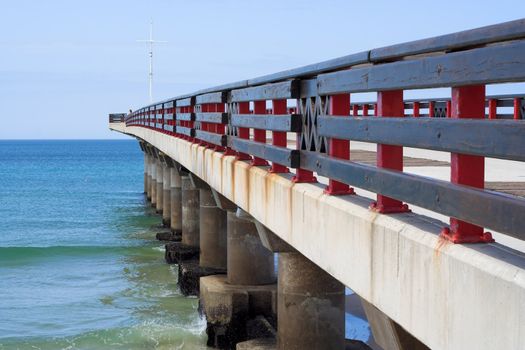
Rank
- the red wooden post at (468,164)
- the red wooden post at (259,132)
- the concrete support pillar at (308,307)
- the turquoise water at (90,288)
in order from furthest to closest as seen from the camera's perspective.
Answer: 1. the turquoise water at (90,288)
2. the red wooden post at (259,132)
3. the concrete support pillar at (308,307)
4. the red wooden post at (468,164)

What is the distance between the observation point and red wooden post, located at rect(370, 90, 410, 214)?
4891 mm

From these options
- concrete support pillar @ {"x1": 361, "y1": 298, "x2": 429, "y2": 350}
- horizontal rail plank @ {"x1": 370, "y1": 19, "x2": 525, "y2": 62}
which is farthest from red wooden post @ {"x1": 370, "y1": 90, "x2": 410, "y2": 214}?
concrete support pillar @ {"x1": 361, "y1": 298, "x2": 429, "y2": 350}

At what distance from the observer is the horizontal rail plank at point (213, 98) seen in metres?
10.6

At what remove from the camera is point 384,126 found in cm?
475

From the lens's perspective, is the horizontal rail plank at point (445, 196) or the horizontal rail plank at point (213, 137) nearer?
the horizontal rail plank at point (445, 196)

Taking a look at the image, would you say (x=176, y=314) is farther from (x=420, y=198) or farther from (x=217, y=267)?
(x=420, y=198)

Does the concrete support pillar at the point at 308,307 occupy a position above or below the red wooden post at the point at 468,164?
below

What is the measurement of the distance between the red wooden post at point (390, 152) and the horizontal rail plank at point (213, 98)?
563cm

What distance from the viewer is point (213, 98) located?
11.4 meters

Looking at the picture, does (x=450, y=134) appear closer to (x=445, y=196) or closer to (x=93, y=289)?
(x=445, y=196)

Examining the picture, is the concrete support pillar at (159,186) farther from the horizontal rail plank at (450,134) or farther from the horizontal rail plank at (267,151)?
the horizontal rail plank at (450,134)

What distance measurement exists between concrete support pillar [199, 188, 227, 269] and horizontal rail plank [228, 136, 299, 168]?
6191mm

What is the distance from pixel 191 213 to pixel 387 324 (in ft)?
52.7

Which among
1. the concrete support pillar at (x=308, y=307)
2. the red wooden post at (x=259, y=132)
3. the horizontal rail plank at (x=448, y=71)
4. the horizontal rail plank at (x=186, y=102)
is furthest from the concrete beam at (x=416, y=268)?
the horizontal rail plank at (x=186, y=102)
